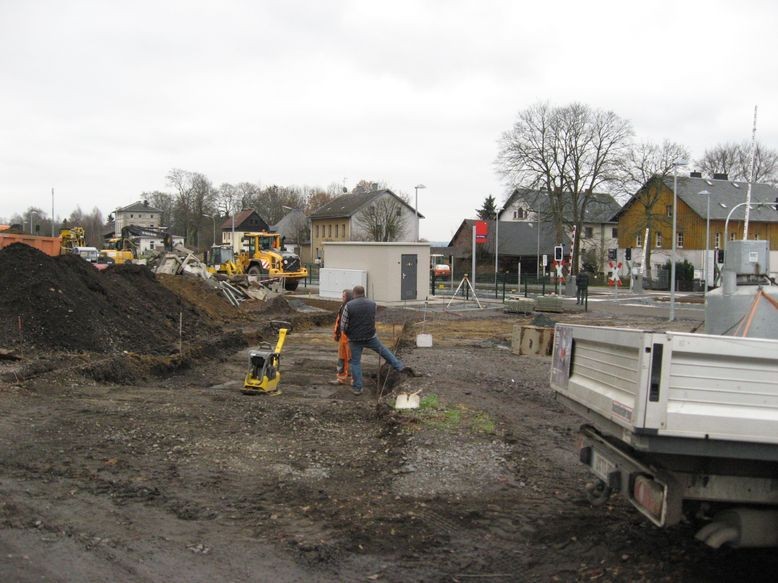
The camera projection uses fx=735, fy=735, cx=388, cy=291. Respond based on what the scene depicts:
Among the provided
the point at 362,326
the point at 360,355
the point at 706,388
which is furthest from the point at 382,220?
the point at 706,388

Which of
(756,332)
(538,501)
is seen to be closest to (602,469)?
(538,501)

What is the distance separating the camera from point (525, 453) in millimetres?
7613

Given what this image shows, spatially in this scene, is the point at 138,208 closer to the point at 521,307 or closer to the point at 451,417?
the point at 521,307

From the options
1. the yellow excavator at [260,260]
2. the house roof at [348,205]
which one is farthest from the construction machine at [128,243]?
the house roof at [348,205]

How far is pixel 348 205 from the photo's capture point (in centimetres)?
8519

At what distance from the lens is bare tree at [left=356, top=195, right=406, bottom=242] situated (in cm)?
7225

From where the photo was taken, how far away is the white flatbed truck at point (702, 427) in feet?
12.6

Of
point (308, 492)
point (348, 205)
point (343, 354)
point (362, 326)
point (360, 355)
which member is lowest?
point (308, 492)

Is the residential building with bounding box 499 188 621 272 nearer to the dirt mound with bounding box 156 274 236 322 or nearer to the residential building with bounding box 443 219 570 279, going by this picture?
the residential building with bounding box 443 219 570 279

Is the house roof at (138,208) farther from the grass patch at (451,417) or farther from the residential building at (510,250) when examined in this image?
the grass patch at (451,417)

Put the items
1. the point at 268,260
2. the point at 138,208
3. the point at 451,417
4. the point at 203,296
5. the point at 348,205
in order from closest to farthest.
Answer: the point at 451,417, the point at 203,296, the point at 268,260, the point at 348,205, the point at 138,208

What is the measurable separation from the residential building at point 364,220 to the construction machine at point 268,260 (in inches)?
1169

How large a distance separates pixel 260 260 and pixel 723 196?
4717cm

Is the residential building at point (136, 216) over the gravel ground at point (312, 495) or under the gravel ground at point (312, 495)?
over
